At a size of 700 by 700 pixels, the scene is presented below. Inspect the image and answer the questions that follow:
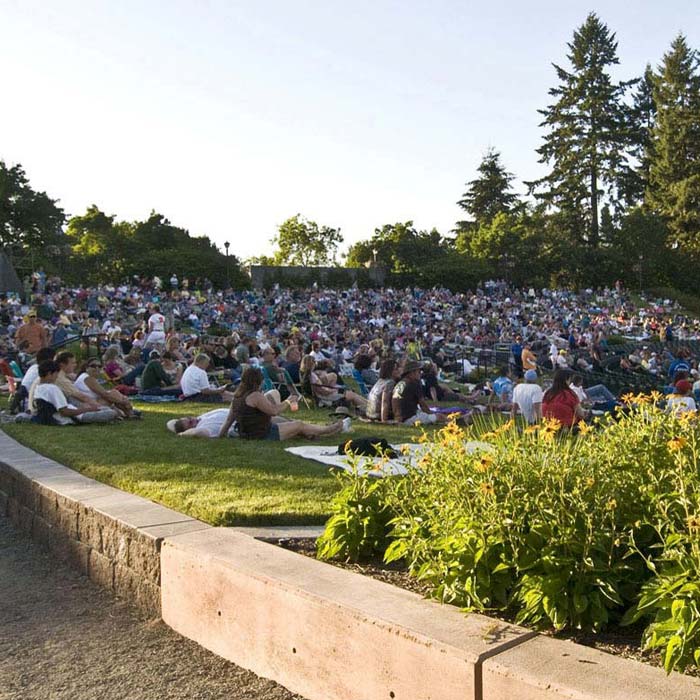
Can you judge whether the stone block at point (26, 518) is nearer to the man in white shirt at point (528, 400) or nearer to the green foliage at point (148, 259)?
the man in white shirt at point (528, 400)

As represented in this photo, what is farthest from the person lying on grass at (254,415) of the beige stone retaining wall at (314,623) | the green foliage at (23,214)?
the green foliage at (23,214)

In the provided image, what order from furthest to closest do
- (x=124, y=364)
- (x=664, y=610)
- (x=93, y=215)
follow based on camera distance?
(x=93, y=215) → (x=124, y=364) → (x=664, y=610)

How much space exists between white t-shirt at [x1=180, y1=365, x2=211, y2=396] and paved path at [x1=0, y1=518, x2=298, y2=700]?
707 centimetres

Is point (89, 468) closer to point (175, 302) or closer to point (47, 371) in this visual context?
point (47, 371)

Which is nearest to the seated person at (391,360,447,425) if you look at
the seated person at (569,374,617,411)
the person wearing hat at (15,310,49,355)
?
the seated person at (569,374,617,411)

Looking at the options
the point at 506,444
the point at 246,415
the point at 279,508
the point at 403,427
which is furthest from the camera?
the point at 403,427

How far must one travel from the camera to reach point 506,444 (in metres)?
3.55

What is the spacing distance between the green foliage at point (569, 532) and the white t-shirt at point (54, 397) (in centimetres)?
626

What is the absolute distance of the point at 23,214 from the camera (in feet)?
152

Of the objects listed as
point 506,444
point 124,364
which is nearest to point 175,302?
point 124,364

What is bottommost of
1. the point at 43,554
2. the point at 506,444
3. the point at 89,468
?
the point at 43,554

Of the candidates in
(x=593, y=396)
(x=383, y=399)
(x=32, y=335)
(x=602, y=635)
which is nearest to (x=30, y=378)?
(x=383, y=399)

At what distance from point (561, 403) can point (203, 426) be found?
12.9ft

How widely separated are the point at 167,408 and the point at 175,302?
71.4ft
